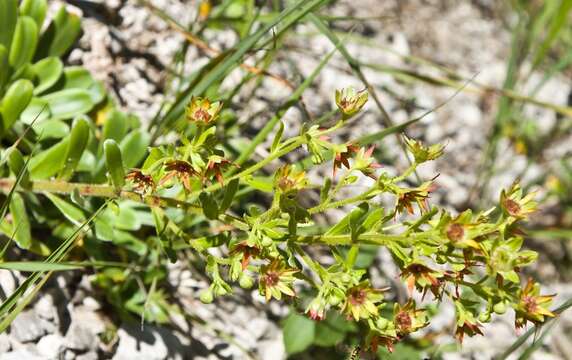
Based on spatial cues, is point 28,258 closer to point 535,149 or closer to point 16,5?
point 16,5

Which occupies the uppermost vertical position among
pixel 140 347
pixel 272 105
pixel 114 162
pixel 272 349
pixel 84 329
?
pixel 114 162

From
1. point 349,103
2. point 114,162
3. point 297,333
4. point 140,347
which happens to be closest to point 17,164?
point 114,162

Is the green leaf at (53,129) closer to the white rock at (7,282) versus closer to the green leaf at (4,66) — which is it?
the green leaf at (4,66)

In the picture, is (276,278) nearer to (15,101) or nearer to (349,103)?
(349,103)

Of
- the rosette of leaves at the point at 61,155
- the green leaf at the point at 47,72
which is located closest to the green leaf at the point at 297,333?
the rosette of leaves at the point at 61,155

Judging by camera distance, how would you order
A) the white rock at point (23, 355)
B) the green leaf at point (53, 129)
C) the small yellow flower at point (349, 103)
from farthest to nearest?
the green leaf at point (53, 129)
the white rock at point (23, 355)
the small yellow flower at point (349, 103)
